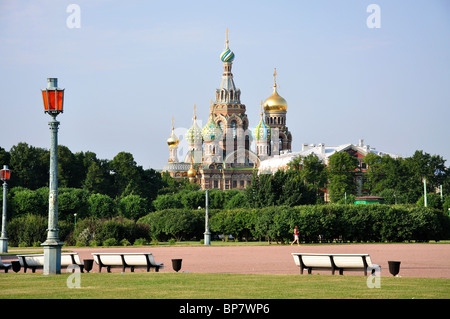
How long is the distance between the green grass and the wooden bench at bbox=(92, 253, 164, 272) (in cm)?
191

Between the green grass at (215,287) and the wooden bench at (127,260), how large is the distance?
1907mm

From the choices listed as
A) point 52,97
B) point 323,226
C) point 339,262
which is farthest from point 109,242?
point 339,262

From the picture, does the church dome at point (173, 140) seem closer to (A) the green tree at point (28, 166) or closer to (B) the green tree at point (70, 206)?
(A) the green tree at point (28, 166)

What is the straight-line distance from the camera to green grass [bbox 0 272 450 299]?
16375mm

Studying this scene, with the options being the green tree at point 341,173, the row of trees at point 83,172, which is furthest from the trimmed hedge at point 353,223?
the green tree at point 341,173

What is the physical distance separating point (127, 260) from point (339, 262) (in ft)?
19.9

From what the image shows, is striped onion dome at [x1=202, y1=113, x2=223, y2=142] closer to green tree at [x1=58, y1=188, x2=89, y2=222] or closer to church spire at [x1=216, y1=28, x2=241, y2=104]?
church spire at [x1=216, y1=28, x2=241, y2=104]

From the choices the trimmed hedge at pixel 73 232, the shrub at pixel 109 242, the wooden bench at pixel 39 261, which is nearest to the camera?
the wooden bench at pixel 39 261

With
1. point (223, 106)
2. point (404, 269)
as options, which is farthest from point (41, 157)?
point (404, 269)

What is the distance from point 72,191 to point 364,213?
32.1 meters

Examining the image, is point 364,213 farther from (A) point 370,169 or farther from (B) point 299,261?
(A) point 370,169

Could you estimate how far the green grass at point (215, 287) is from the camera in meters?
16.4
